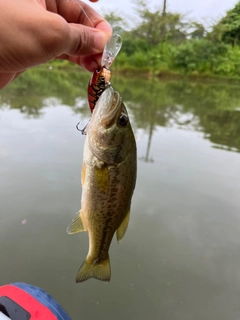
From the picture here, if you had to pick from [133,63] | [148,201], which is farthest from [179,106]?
[133,63]

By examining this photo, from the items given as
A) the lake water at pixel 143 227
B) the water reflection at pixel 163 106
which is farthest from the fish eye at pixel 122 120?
the water reflection at pixel 163 106

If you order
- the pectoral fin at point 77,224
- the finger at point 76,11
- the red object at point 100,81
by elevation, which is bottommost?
the pectoral fin at point 77,224

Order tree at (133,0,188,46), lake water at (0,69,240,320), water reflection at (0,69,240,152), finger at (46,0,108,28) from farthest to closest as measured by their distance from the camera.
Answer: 1. tree at (133,0,188,46)
2. water reflection at (0,69,240,152)
3. lake water at (0,69,240,320)
4. finger at (46,0,108,28)

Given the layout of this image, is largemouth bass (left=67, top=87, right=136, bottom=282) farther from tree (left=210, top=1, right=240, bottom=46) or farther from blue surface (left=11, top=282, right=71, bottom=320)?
tree (left=210, top=1, right=240, bottom=46)

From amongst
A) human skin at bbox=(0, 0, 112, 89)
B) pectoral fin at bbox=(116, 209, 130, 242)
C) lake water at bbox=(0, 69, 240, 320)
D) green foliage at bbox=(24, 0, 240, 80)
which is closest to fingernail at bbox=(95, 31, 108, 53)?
human skin at bbox=(0, 0, 112, 89)

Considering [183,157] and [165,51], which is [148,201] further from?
[165,51]

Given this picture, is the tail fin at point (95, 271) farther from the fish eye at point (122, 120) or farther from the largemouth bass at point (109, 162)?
the fish eye at point (122, 120)
